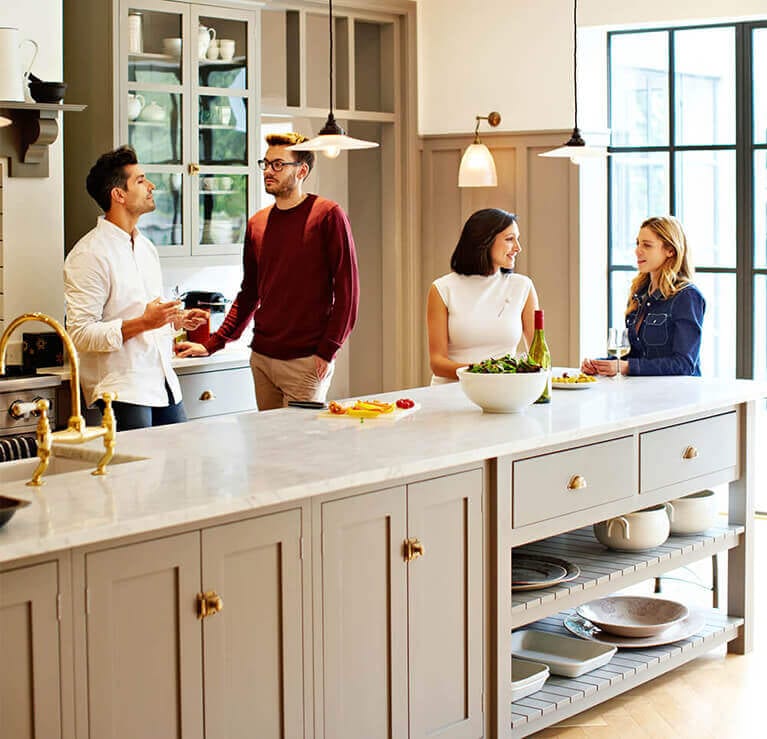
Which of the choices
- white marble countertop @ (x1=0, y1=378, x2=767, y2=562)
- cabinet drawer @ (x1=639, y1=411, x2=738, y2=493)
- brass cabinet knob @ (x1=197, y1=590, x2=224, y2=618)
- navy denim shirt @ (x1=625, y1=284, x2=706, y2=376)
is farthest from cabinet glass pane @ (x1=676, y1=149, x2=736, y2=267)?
brass cabinet knob @ (x1=197, y1=590, x2=224, y2=618)

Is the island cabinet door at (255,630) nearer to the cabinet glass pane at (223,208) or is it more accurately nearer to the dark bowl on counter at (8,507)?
the dark bowl on counter at (8,507)

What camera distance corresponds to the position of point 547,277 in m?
6.84

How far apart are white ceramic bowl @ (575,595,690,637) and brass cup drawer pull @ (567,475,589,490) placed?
0.75m

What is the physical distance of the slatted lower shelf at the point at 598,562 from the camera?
3.68 metres

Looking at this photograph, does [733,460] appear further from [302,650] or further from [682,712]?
[302,650]

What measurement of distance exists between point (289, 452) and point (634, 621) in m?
1.77

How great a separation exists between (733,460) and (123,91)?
2970 mm

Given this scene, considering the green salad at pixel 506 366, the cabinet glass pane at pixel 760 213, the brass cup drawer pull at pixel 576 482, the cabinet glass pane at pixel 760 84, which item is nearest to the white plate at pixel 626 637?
the brass cup drawer pull at pixel 576 482

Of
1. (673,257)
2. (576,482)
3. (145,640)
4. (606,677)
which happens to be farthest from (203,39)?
(145,640)

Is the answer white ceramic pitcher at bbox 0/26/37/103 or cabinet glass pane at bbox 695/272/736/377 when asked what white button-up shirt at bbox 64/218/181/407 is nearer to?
white ceramic pitcher at bbox 0/26/37/103

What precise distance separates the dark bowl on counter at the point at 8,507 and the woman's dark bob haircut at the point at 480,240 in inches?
110

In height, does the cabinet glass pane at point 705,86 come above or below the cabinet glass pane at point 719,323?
above

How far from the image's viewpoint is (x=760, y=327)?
6.55m

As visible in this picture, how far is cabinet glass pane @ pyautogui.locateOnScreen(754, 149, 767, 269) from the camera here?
650cm
